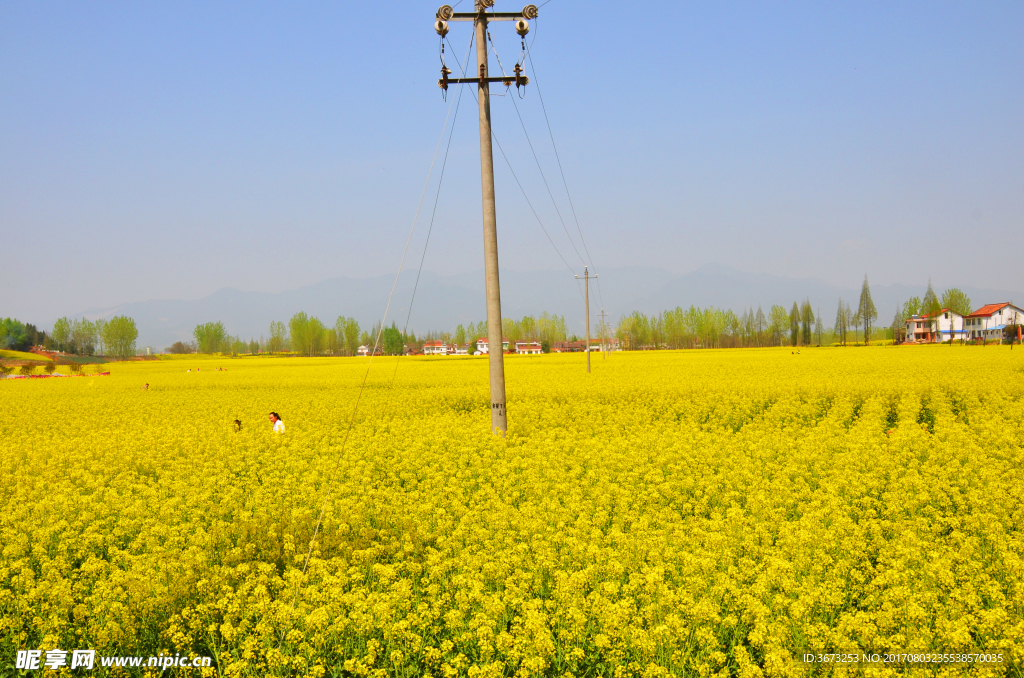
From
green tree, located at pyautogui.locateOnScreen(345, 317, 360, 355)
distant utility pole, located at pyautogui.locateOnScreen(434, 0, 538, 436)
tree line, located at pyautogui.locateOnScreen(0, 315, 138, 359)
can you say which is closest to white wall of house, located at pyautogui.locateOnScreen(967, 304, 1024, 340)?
distant utility pole, located at pyautogui.locateOnScreen(434, 0, 538, 436)

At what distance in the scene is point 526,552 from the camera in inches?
284

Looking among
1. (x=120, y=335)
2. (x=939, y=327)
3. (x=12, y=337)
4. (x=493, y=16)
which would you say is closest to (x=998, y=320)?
(x=939, y=327)

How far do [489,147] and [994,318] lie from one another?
532 feet

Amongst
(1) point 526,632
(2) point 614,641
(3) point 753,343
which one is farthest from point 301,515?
(3) point 753,343

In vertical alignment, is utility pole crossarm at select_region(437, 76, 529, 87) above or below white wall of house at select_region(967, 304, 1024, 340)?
above

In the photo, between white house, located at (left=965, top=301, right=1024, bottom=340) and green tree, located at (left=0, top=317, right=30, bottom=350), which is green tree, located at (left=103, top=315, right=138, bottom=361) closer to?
green tree, located at (left=0, top=317, right=30, bottom=350)

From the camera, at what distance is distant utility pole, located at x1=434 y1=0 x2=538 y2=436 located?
48.4 ft

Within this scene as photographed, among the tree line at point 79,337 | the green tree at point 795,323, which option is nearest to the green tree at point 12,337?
the tree line at point 79,337

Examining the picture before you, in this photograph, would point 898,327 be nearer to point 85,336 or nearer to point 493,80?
point 493,80

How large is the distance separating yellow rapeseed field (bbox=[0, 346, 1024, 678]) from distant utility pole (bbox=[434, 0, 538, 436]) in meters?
1.74

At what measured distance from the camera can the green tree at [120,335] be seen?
6565 inches

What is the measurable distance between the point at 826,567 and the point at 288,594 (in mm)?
6004

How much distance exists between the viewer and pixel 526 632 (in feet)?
17.4

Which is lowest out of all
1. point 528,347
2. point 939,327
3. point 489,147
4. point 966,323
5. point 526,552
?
point 526,552
